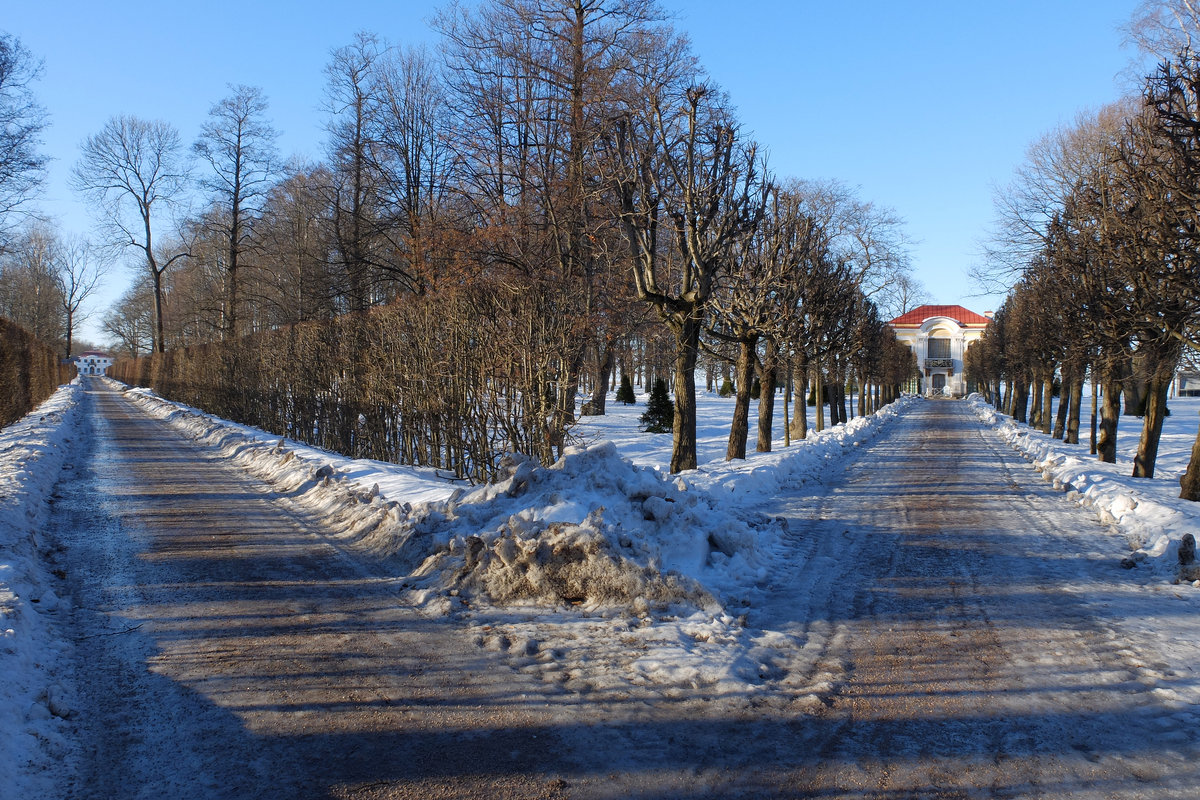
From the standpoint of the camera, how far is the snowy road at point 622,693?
346 centimetres

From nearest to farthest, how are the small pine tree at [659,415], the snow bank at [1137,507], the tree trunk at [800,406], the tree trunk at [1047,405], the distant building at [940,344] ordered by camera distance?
the snow bank at [1137,507] → the tree trunk at [800,406] → the small pine tree at [659,415] → the tree trunk at [1047,405] → the distant building at [940,344]

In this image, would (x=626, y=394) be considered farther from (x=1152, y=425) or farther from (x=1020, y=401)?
(x=1152, y=425)

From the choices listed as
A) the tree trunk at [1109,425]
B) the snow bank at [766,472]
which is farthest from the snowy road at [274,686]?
the tree trunk at [1109,425]

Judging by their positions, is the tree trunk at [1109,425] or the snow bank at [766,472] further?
the tree trunk at [1109,425]

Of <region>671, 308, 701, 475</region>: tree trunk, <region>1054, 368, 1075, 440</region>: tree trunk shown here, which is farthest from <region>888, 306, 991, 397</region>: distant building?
<region>671, 308, 701, 475</region>: tree trunk

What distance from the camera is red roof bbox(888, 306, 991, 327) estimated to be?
9797 cm

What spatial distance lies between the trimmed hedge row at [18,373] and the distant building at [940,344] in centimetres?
8587

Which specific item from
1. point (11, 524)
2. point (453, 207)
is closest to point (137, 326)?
point (453, 207)

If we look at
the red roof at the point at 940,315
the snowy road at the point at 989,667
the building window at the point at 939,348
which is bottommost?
the snowy road at the point at 989,667

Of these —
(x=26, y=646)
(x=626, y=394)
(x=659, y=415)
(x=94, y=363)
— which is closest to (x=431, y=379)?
(x=26, y=646)

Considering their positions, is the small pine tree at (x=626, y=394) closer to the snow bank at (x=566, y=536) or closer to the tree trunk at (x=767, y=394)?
the tree trunk at (x=767, y=394)

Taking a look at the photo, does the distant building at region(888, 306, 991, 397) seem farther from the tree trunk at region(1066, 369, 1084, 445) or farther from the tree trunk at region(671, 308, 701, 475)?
the tree trunk at region(671, 308, 701, 475)

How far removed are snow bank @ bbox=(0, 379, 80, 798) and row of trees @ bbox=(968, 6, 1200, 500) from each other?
13014 millimetres

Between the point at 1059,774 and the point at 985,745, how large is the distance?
339 millimetres
